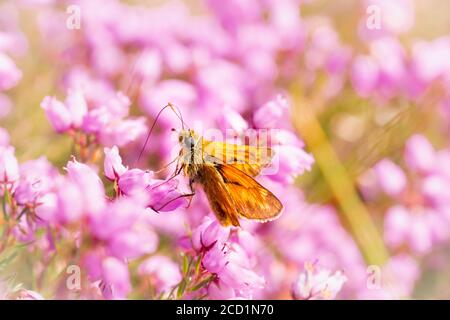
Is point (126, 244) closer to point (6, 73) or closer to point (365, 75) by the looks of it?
point (6, 73)

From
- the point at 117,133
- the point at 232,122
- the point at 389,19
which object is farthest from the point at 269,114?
the point at 389,19

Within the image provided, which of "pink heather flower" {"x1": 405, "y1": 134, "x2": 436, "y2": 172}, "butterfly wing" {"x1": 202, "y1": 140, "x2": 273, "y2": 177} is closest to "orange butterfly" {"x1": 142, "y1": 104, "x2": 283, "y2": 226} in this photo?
"butterfly wing" {"x1": 202, "y1": 140, "x2": 273, "y2": 177}

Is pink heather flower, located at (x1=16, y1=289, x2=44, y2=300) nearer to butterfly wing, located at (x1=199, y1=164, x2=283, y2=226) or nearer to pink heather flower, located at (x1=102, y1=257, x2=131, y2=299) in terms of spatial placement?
pink heather flower, located at (x1=102, y1=257, x2=131, y2=299)

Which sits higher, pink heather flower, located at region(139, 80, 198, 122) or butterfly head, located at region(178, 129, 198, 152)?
pink heather flower, located at region(139, 80, 198, 122)

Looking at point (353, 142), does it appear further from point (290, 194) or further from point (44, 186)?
point (44, 186)

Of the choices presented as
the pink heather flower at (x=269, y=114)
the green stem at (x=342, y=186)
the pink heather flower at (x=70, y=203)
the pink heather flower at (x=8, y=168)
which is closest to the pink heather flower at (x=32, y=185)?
the pink heather flower at (x=8, y=168)
